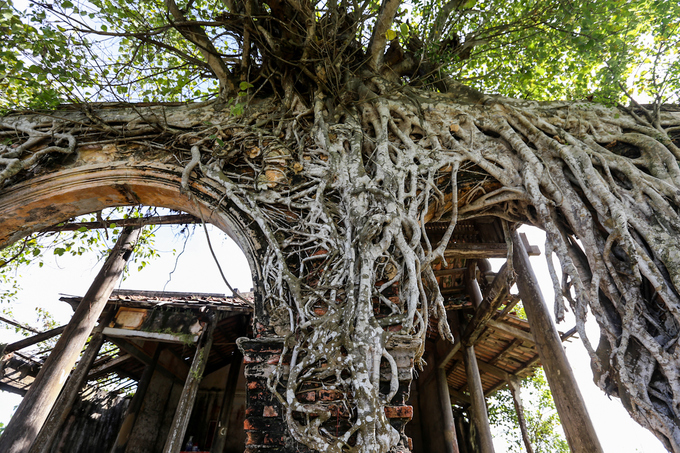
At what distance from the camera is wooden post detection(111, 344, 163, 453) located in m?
6.18

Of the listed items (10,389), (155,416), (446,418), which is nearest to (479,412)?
(446,418)

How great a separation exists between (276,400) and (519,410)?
6.52 m

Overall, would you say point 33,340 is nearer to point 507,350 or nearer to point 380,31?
point 380,31

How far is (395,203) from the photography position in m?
2.25

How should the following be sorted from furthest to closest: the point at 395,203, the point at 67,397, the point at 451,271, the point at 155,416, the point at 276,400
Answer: the point at 155,416 < the point at 451,271 < the point at 67,397 < the point at 395,203 < the point at 276,400

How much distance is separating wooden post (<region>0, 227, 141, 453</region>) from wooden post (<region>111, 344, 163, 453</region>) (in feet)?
8.13

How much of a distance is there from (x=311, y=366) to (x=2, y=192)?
117 inches

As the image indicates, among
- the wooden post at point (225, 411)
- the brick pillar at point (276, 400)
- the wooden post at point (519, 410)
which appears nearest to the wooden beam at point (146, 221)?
the brick pillar at point (276, 400)

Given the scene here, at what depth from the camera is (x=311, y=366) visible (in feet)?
5.69

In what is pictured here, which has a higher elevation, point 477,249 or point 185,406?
point 477,249

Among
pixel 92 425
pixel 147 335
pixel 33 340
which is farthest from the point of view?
pixel 92 425

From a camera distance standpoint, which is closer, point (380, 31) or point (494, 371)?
point (380, 31)

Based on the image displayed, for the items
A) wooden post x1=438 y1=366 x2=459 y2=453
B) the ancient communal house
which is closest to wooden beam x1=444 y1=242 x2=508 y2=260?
the ancient communal house

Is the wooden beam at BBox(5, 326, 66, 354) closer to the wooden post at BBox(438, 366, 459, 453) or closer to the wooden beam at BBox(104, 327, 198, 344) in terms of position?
the wooden beam at BBox(104, 327, 198, 344)
